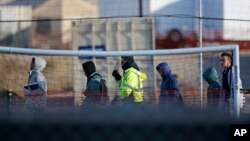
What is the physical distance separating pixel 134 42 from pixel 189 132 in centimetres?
1269

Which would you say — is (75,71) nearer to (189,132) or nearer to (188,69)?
(188,69)

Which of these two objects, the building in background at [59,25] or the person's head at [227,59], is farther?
the building in background at [59,25]

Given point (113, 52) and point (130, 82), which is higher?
point (113, 52)

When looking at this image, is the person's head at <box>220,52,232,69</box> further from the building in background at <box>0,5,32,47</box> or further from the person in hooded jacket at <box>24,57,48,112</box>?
the building in background at <box>0,5,32,47</box>


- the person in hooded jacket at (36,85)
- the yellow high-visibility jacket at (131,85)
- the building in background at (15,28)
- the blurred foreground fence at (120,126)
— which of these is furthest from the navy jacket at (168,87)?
the building in background at (15,28)

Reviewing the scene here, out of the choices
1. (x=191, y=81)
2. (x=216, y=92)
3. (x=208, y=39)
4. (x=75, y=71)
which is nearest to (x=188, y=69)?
(x=191, y=81)

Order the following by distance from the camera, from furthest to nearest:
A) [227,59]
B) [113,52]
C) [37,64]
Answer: [37,64]
[227,59]
[113,52]

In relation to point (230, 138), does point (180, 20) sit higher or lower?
higher

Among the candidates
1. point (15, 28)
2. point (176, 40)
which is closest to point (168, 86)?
point (15, 28)

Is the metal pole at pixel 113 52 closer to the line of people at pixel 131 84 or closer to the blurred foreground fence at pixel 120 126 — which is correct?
the line of people at pixel 131 84

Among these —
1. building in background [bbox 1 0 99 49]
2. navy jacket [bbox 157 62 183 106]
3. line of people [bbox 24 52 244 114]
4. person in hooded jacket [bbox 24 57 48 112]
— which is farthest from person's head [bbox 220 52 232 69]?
building in background [bbox 1 0 99 49]

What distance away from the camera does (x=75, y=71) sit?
48.5 feet

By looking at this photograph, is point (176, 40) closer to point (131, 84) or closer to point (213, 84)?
point (213, 84)

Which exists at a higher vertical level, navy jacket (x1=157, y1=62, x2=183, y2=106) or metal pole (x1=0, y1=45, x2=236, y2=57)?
metal pole (x1=0, y1=45, x2=236, y2=57)
